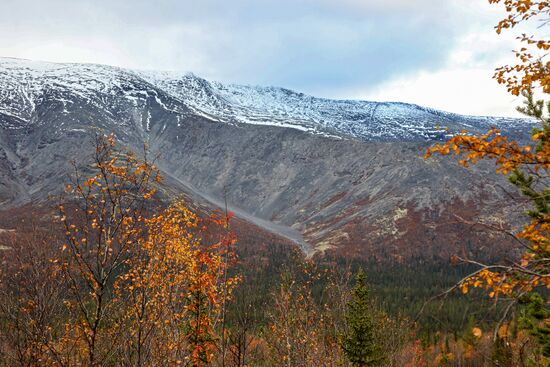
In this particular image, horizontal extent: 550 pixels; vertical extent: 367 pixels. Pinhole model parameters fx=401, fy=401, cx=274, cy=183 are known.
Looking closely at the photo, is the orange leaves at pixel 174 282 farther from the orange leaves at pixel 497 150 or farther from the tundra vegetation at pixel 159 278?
the orange leaves at pixel 497 150

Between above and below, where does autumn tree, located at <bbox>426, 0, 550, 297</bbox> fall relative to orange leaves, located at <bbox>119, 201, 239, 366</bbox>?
above

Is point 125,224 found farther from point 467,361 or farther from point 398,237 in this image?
point 398,237

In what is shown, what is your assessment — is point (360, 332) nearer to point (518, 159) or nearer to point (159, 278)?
point (159, 278)

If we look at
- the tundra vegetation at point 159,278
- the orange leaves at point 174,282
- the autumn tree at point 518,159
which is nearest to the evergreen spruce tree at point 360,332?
the tundra vegetation at point 159,278

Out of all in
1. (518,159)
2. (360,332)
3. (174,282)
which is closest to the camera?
(518,159)

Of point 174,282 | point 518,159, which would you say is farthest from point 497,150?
point 174,282

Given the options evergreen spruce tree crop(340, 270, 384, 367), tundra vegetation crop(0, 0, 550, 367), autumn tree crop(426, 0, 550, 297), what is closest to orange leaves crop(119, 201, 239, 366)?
tundra vegetation crop(0, 0, 550, 367)

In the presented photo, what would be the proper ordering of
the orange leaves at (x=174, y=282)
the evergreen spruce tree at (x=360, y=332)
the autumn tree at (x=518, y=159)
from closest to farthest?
the autumn tree at (x=518, y=159) < the orange leaves at (x=174, y=282) < the evergreen spruce tree at (x=360, y=332)

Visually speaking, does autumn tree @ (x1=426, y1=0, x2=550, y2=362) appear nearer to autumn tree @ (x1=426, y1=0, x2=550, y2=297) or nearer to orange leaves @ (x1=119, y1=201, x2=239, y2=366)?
autumn tree @ (x1=426, y1=0, x2=550, y2=297)

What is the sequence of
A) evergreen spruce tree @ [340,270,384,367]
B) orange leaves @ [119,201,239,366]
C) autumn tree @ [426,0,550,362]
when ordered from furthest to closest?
evergreen spruce tree @ [340,270,384,367], orange leaves @ [119,201,239,366], autumn tree @ [426,0,550,362]

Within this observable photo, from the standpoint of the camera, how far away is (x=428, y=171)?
17538 cm

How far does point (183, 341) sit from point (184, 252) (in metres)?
3.45

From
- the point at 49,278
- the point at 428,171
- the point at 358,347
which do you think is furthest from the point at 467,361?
the point at 428,171

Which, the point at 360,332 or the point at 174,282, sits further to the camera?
the point at 360,332
